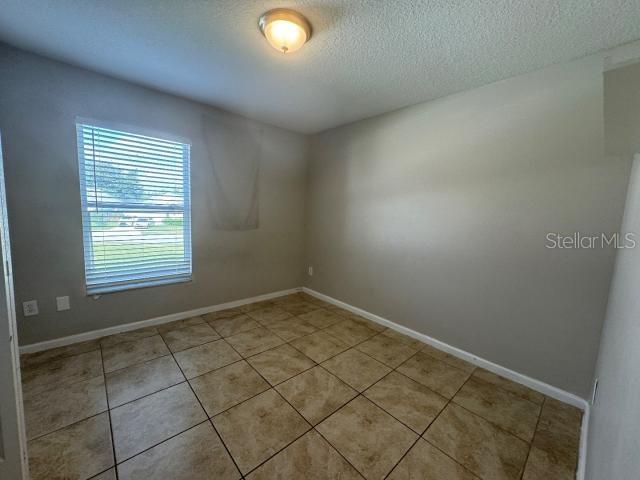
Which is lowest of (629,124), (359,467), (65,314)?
(359,467)

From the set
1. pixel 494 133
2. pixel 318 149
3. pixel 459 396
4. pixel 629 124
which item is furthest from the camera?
pixel 318 149

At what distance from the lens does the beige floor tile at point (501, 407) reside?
1.51m

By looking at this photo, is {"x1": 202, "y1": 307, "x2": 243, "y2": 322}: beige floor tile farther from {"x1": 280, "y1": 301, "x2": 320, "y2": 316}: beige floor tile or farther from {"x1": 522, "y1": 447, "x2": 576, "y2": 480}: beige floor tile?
{"x1": 522, "y1": 447, "x2": 576, "y2": 480}: beige floor tile

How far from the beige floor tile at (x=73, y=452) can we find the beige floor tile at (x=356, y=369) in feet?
4.50

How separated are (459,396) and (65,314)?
3196 mm

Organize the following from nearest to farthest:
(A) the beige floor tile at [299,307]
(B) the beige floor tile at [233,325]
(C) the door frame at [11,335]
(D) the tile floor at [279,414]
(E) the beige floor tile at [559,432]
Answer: (C) the door frame at [11,335] → (D) the tile floor at [279,414] → (E) the beige floor tile at [559,432] → (B) the beige floor tile at [233,325] → (A) the beige floor tile at [299,307]

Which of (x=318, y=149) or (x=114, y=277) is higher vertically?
(x=318, y=149)

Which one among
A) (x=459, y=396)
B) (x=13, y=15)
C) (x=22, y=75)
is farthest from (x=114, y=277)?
(x=459, y=396)

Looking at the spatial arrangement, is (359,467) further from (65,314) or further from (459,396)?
(65,314)

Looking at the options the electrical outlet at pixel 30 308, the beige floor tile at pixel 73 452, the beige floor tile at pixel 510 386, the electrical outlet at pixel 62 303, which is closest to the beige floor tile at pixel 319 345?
the beige floor tile at pixel 510 386

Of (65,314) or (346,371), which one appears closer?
(346,371)

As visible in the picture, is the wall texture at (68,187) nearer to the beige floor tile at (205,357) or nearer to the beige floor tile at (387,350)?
the beige floor tile at (205,357)

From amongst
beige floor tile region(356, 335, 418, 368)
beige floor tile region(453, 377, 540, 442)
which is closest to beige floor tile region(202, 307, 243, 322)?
beige floor tile region(356, 335, 418, 368)

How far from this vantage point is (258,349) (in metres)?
2.21
